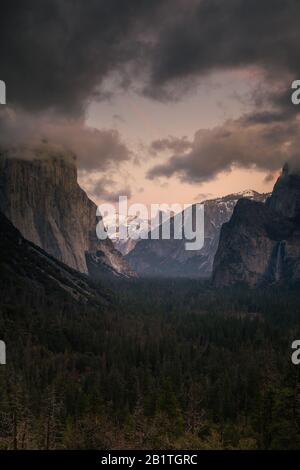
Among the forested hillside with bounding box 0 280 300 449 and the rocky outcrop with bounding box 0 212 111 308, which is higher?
the rocky outcrop with bounding box 0 212 111 308

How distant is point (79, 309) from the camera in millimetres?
173125

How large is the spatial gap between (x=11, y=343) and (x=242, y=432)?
77596 mm

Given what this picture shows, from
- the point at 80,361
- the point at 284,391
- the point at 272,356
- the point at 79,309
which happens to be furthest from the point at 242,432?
the point at 79,309

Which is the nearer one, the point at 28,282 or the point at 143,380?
the point at 143,380

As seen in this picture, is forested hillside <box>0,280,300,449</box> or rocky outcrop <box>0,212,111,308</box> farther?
rocky outcrop <box>0,212,111,308</box>

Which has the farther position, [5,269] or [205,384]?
[5,269]

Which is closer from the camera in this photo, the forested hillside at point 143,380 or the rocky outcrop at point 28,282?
the forested hillside at point 143,380

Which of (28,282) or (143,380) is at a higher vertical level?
(28,282)

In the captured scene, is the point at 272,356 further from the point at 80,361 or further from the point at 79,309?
the point at 79,309

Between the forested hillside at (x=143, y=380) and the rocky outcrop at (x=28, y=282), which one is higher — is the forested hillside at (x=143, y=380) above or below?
below

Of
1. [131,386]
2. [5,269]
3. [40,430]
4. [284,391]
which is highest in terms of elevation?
[5,269]
